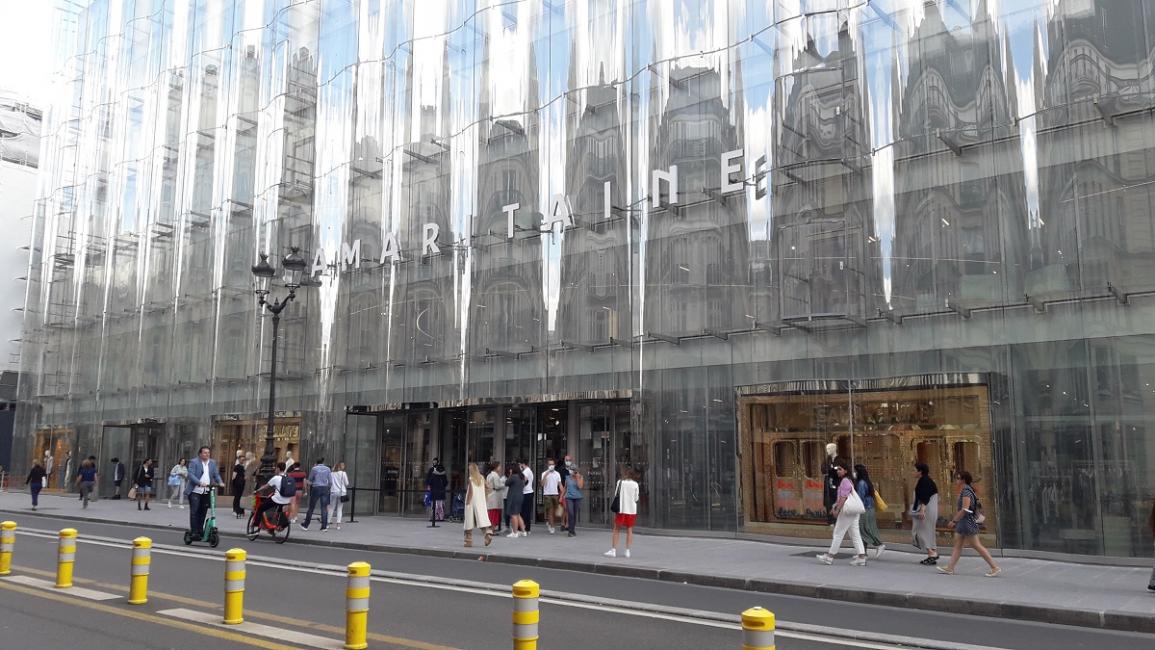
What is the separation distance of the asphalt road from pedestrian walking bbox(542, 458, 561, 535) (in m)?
5.36

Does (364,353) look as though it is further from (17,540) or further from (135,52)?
(135,52)

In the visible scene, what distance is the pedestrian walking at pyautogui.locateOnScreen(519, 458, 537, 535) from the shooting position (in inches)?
802

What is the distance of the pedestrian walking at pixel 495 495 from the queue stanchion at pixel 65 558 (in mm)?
9667

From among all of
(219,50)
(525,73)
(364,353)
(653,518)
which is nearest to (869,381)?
(653,518)

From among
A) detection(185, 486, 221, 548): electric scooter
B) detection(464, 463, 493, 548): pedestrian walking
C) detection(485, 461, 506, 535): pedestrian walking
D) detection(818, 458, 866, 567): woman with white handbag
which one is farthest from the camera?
detection(485, 461, 506, 535): pedestrian walking

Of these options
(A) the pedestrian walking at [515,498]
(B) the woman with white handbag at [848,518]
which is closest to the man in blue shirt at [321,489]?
(A) the pedestrian walking at [515,498]

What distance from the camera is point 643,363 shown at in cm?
2086

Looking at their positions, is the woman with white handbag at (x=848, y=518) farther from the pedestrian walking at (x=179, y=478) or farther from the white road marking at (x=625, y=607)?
the pedestrian walking at (x=179, y=478)

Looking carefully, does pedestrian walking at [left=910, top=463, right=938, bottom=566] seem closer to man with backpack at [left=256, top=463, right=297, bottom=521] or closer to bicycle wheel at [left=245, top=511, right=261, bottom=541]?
man with backpack at [left=256, top=463, right=297, bottom=521]

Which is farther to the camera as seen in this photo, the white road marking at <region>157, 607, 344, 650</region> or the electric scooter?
the electric scooter

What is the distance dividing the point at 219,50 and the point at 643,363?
25596 mm

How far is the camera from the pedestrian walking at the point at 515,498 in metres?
19.4

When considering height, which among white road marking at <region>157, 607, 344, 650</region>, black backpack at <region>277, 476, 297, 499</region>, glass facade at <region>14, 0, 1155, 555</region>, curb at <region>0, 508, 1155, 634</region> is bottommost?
curb at <region>0, 508, 1155, 634</region>

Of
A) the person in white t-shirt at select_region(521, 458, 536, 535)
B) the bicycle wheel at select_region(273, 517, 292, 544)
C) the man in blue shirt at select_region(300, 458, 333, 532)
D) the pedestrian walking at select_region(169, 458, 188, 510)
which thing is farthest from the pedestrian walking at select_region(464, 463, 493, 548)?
the pedestrian walking at select_region(169, 458, 188, 510)
